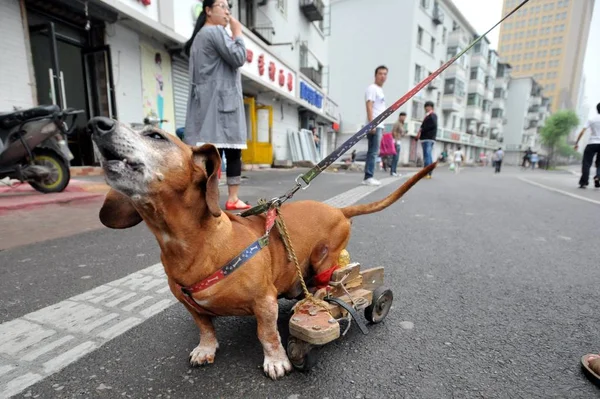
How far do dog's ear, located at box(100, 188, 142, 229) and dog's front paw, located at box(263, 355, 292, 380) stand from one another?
83 centimetres

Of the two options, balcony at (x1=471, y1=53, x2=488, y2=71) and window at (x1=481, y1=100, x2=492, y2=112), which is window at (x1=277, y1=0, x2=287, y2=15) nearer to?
balcony at (x1=471, y1=53, x2=488, y2=71)

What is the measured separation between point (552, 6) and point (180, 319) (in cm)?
11758

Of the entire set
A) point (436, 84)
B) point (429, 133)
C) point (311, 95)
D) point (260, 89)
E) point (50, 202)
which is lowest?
point (50, 202)

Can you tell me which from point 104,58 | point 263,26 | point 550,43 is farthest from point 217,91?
point 550,43

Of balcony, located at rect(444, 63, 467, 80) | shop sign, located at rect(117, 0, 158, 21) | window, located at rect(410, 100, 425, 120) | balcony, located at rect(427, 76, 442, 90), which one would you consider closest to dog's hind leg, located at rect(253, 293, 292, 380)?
shop sign, located at rect(117, 0, 158, 21)

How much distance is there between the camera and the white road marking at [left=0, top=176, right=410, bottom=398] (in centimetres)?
127

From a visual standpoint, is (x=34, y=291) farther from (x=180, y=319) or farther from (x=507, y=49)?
(x=507, y=49)

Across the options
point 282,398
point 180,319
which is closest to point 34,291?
point 180,319

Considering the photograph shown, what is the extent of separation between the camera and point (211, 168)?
1297 mm

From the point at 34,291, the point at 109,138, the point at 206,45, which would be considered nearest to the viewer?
the point at 109,138

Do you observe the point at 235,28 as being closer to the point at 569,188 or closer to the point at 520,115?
the point at 569,188

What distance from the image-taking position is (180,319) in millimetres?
1680

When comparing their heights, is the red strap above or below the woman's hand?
below

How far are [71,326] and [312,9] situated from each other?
19.0 m
